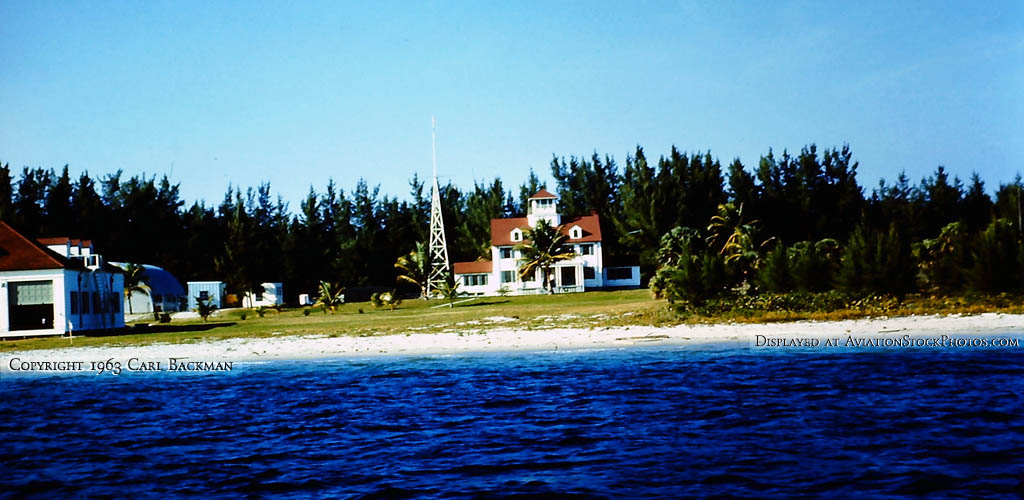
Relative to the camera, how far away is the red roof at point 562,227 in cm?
7569

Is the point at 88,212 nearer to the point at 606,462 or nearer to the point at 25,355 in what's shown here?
the point at 25,355

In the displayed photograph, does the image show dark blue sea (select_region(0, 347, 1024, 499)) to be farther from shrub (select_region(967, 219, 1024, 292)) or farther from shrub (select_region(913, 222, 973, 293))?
shrub (select_region(913, 222, 973, 293))

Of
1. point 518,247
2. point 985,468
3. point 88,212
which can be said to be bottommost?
point 985,468

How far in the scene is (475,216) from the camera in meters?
92.4

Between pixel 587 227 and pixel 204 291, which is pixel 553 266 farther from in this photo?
pixel 204 291

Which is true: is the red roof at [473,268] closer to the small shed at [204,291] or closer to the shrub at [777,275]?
the small shed at [204,291]

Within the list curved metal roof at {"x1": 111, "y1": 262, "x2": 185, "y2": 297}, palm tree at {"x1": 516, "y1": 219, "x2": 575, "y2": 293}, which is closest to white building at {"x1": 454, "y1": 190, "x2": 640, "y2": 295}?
palm tree at {"x1": 516, "y1": 219, "x2": 575, "y2": 293}

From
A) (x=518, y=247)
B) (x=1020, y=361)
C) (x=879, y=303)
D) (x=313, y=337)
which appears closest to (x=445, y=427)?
(x=1020, y=361)

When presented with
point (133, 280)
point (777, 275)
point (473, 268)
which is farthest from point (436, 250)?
point (777, 275)

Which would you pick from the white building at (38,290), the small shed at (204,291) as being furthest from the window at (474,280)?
the white building at (38,290)

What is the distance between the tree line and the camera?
73688 mm

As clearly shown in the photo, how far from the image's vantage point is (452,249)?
93562mm

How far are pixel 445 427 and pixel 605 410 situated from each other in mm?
2950

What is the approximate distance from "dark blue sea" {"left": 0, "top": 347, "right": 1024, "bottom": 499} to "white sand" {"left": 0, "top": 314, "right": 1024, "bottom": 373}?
293 cm
